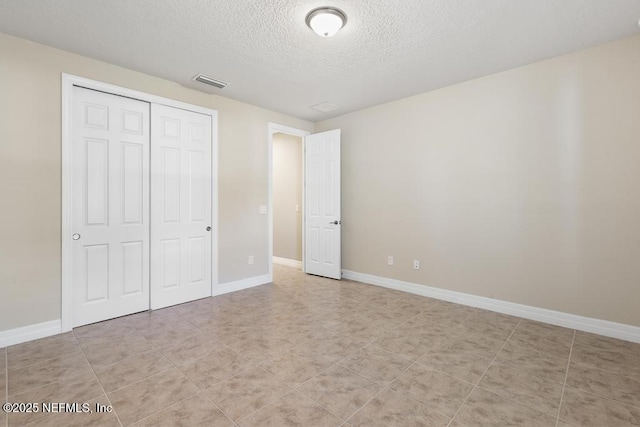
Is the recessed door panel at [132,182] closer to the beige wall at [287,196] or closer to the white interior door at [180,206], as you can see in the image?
the white interior door at [180,206]

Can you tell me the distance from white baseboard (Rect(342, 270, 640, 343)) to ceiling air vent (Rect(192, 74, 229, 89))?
11.3 feet

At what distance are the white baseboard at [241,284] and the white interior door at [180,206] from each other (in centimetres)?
16

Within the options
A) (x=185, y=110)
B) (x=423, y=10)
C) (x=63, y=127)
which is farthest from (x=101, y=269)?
(x=423, y=10)

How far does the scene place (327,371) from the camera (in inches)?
86.3

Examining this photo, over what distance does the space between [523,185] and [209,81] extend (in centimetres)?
381

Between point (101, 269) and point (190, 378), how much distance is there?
5.98 ft

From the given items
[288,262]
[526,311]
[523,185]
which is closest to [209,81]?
[288,262]

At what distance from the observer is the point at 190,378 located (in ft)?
6.89

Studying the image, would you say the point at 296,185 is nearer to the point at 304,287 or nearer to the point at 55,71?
the point at 304,287

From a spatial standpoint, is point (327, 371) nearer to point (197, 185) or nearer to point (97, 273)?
point (97, 273)

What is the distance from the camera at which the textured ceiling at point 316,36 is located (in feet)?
7.41

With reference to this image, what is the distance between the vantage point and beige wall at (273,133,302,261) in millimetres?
5848

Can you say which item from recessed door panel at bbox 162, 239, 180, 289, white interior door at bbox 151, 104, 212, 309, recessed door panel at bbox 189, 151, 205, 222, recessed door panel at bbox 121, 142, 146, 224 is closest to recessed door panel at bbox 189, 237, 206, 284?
white interior door at bbox 151, 104, 212, 309

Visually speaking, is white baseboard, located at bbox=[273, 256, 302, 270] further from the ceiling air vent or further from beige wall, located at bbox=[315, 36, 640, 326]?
the ceiling air vent
